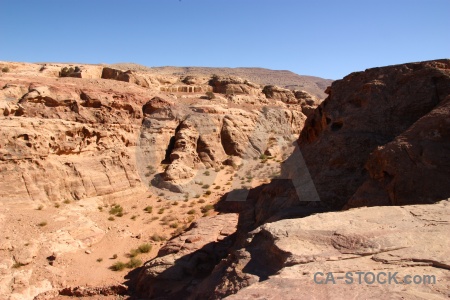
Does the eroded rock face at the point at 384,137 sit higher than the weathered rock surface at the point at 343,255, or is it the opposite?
the eroded rock face at the point at 384,137

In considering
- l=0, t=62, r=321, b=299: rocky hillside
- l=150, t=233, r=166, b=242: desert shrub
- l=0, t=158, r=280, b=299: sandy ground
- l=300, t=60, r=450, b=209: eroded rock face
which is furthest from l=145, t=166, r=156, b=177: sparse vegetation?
l=300, t=60, r=450, b=209: eroded rock face

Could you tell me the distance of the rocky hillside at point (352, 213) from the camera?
3600mm

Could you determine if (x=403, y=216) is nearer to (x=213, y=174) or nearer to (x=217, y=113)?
(x=213, y=174)

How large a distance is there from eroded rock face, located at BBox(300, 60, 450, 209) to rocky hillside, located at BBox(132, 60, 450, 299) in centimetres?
2

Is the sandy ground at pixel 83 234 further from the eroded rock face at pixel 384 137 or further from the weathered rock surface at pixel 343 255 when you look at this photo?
the eroded rock face at pixel 384 137

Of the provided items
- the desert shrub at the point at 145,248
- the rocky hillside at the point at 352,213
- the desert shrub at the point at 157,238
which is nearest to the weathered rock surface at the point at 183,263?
the rocky hillside at the point at 352,213

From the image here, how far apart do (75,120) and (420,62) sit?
12927 mm

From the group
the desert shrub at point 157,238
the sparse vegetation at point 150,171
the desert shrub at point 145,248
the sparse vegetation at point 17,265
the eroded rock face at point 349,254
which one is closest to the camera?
the eroded rock face at point 349,254

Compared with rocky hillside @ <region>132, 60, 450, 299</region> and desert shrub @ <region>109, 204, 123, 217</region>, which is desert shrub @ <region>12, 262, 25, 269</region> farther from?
desert shrub @ <region>109, 204, 123, 217</region>

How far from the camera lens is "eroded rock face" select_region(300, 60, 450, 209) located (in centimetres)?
551

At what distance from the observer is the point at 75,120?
1480 cm

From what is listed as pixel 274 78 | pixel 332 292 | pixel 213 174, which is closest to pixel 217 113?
pixel 213 174

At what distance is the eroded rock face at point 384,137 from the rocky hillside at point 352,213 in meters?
0.02

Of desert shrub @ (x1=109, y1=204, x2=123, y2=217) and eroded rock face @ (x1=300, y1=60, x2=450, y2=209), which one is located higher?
eroded rock face @ (x1=300, y1=60, x2=450, y2=209)
